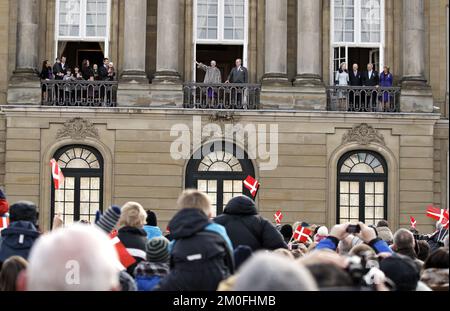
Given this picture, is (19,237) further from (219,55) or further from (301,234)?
(219,55)

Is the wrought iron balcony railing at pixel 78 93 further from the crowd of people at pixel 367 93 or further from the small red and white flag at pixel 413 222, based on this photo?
the small red and white flag at pixel 413 222

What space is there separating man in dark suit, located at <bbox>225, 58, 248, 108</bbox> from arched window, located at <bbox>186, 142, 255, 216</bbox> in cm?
148

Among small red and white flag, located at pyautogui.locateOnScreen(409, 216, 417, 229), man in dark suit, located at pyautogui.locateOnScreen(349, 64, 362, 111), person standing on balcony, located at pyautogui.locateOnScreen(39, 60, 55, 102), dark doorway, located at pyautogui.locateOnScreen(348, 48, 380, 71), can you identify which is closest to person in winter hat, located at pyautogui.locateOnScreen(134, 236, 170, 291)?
small red and white flag, located at pyautogui.locateOnScreen(409, 216, 417, 229)

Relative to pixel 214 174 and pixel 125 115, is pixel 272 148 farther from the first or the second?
pixel 125 115

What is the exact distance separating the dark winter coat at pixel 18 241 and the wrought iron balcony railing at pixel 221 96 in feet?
83.6

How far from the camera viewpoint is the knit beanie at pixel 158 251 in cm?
1178

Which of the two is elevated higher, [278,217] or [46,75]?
[46,75]

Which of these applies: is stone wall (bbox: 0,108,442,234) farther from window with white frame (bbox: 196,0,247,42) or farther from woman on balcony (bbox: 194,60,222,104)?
window with white frame (bbox: 196,0,247,42)

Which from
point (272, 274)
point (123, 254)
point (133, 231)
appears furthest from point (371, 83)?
point (272, 274)

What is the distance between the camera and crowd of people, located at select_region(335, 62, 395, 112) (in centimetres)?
3812

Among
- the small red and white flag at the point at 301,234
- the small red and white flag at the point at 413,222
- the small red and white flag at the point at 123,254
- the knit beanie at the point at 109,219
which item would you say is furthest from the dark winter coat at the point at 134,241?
the small red and white flag at the point at 413,222

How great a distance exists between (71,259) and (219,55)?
34669 mm

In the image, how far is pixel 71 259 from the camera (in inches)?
243

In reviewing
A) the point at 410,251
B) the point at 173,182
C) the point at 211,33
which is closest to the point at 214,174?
the point at 173,182
